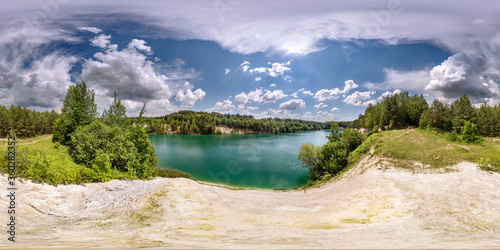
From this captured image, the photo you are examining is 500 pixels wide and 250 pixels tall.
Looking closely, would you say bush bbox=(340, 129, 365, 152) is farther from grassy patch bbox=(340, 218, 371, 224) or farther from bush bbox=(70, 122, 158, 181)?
grassy patch bbox=(340, 218, 371, 224)

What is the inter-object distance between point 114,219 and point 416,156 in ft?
88.0

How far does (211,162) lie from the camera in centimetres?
5428

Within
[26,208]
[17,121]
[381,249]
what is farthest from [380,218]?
[17,121]

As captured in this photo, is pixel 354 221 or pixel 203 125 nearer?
pixel 354 221

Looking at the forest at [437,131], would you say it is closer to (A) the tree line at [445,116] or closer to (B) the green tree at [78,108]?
(A) the tree line at [445,116]

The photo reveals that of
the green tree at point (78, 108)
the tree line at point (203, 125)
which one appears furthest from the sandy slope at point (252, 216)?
the tree line at point (203, 125)

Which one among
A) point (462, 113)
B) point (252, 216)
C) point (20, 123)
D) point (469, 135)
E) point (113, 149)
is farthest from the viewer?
point (20, 123)

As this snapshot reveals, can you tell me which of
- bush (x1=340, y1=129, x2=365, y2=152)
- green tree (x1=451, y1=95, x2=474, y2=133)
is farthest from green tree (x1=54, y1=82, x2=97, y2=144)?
green tree (x1=451, y1=95, x2=474, y2=133)

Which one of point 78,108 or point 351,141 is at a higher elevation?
point 78,108

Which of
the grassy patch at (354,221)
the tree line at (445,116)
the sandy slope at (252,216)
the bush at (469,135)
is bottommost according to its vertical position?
the grassy patch at (354,221)

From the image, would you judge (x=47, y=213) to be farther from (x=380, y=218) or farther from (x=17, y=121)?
(x=17, y=121)

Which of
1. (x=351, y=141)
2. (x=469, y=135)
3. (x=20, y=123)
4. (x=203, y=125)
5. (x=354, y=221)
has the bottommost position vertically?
(x=354, y=221)

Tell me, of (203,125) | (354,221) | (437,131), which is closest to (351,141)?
(437,131)

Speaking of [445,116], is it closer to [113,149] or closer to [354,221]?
[354,221]
